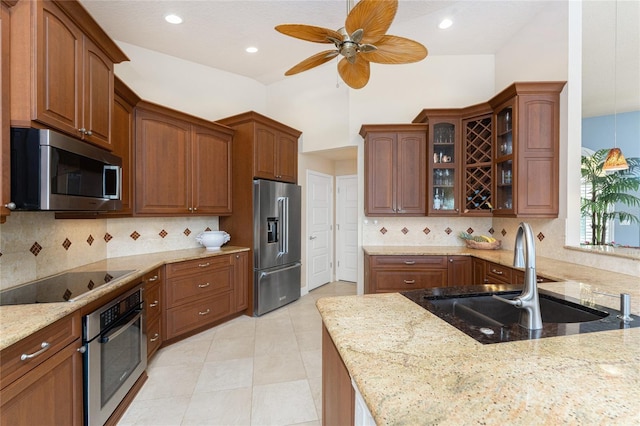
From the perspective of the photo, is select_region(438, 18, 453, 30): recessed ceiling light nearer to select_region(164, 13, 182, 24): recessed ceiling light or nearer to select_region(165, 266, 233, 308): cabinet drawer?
select_region(164, 13, 182, 24): recessed ceiling light

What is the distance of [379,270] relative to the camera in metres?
3.35

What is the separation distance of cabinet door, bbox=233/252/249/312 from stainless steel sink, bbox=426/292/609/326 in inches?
103

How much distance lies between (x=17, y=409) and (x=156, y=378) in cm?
128

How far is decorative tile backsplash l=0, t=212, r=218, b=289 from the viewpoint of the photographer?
6.08 ft

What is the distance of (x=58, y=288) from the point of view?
5.82 feet

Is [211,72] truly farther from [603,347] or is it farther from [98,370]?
[603,347]

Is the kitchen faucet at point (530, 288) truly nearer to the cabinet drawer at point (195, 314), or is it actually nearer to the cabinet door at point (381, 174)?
the cabinet door at point (381, 174)

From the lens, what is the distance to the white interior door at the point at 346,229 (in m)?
5.38

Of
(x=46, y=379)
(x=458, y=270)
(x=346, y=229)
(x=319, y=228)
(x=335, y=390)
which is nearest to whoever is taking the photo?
(x=335, y=390)

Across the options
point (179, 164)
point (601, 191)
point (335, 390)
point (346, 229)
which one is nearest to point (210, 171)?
point (179, 164)

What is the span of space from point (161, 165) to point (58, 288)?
156 cm

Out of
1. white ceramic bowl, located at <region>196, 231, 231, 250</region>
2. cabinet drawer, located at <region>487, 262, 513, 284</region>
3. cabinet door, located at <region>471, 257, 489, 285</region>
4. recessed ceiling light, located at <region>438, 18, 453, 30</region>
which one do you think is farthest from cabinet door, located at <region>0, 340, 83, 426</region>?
recessed ceiling light, located at <region>438, 18, 453, 30</region>

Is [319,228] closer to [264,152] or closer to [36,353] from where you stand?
[264,152]

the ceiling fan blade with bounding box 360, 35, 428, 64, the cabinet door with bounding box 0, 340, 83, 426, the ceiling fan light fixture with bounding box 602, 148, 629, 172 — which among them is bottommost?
the cabinet door with bounding box 0, 340, 83, 426
